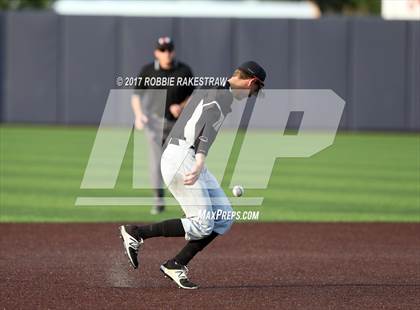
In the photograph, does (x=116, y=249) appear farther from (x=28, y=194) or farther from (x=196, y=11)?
(x=196, y=11)

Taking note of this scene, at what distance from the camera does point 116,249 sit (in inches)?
450

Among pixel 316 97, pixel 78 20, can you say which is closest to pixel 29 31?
pixel 78 20

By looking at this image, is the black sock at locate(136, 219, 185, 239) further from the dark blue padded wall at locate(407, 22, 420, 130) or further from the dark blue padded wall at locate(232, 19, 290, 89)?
the dark blue padded wall at locate(407, 22, 420, 130)

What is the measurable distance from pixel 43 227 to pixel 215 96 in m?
5.09

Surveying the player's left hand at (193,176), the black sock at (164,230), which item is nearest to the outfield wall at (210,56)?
the black sock at (164,230)

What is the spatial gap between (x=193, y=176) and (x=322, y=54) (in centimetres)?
2295

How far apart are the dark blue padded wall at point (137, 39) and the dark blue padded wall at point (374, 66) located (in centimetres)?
563

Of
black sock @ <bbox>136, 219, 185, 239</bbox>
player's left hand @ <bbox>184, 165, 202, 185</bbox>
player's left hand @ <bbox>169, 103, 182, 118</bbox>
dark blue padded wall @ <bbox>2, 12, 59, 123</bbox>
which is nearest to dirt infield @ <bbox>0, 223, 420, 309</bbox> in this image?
black sock @ <bbox>136, 219, 185, 239</bbox>

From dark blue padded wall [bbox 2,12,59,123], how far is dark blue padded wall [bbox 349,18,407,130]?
892 centimetres

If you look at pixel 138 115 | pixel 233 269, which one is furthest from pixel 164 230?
pixel 138 115

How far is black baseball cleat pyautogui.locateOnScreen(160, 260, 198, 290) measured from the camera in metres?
8.93

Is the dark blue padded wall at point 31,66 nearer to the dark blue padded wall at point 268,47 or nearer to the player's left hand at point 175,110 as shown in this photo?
the dark blue padded wall at point 268,47

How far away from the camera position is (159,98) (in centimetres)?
1394

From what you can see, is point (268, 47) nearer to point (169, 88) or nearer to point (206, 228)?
point (169, 88)
